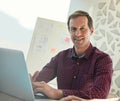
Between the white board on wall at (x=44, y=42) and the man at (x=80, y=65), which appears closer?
the man at (x=80, y=65)

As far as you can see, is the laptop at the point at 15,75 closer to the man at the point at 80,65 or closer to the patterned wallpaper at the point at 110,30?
the man at the point at 80,65

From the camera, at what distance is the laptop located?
109cm

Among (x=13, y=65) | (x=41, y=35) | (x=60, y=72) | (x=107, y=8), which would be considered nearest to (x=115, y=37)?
(x=107, y=8)

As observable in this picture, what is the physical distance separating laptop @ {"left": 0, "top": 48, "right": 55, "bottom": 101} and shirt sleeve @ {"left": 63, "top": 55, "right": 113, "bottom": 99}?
33cm

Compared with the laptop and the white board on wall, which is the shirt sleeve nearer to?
the laptop

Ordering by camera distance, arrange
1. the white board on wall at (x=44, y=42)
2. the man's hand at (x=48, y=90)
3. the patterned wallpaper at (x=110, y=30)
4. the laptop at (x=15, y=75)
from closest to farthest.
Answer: the laptop at (x=15, y=75)
the man's hand at (x=48, y=90)
the white board on wall at (x=44, y=42)
the patterned wallpaper at (x=110, y=30)

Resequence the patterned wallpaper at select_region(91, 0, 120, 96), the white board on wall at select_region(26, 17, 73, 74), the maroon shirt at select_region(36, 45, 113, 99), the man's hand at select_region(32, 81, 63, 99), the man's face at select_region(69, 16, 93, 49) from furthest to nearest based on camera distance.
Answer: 1. the patterned wallpaper at select_region(91, 0, 120, 96)
2. the white board on wall at select_region(26, 17, 73, 74)
3. the man's face at select_region(69, 16, 93, 49)
4. the maroon shirt at select_region(36, 45, 113, 99)
5. the man's hand at select_region(32, 81, 63, 99)

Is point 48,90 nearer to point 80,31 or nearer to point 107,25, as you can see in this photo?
point 80,31

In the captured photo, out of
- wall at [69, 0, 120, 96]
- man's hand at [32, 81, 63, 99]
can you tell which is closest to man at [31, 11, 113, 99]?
man's hand at [32, 81, 63, 99]

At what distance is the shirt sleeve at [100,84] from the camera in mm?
1431

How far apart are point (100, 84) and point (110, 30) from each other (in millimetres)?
3193

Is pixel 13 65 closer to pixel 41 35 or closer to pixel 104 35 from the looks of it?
pixel 41 35

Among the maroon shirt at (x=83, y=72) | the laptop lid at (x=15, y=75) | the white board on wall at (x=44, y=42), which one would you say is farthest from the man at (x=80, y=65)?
the white board on wall at (x=44, y=42)

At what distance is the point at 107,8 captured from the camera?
4.68m
